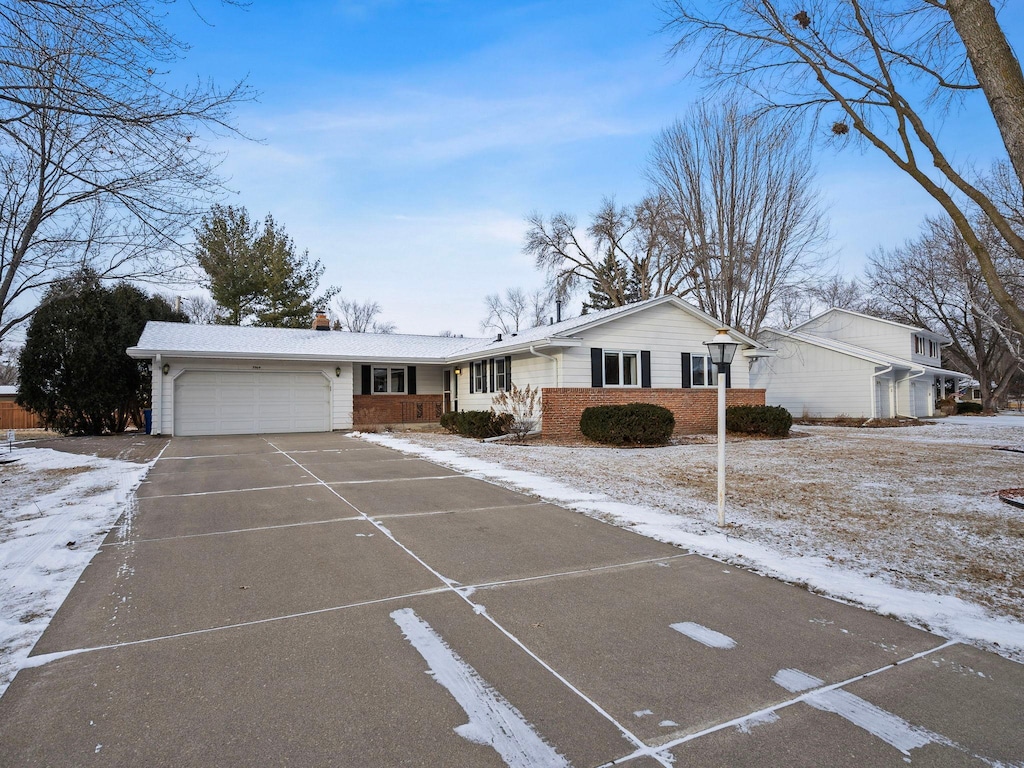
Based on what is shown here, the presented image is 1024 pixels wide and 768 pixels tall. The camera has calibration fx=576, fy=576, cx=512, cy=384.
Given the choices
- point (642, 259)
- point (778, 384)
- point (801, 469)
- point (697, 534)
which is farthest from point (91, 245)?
point (778, 384)

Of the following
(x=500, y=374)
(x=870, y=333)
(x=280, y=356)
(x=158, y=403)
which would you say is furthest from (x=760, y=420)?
(x=158, y=403)

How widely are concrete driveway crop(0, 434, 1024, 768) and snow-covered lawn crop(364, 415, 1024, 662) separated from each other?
48 centimetres

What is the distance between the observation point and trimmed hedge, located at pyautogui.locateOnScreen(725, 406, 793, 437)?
1677 centimetres

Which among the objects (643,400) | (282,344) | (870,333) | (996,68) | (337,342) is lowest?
(643,400)

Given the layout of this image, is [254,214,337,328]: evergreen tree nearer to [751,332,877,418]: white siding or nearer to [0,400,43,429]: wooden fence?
[0,400,43,429]: wooden fence

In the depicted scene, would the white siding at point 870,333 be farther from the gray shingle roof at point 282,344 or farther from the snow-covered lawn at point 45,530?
the snow-covered lawn at point 45,530

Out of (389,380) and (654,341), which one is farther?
(389,380)

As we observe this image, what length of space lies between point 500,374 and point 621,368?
3885 millimetres

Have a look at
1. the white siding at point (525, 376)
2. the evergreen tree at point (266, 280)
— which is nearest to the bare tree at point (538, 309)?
the evergreen tree at point (266, 280)

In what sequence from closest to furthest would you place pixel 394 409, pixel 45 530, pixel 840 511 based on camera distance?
pixel 45 530 < pixel 840 511 < pixel 394 409

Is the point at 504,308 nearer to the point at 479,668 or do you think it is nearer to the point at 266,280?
the point at 266,280

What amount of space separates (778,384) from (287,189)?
23629mm

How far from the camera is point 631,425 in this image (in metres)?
14.3

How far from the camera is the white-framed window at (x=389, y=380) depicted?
68.8ft
